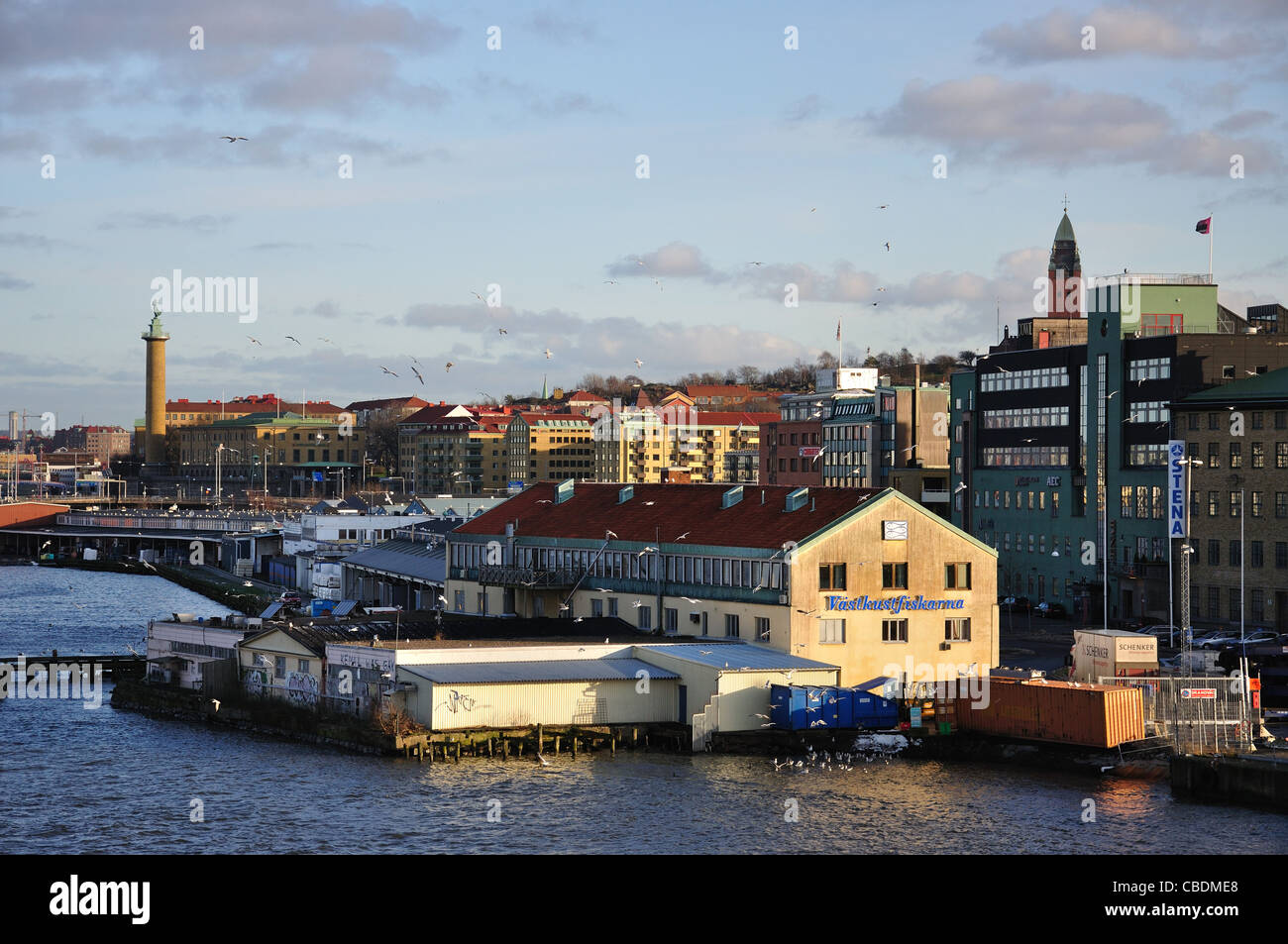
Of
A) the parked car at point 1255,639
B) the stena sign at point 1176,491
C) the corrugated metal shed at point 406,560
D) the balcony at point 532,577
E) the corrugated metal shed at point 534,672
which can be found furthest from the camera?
the corrugated metal shed at point 406,560

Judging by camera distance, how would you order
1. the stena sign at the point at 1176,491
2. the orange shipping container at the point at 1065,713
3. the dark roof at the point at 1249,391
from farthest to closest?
the dark roof at the point at 1249,391 < the stena sign at the point at 1176,491 < the orange shipping container at the point at 1065,713

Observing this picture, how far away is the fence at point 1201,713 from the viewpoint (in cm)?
4600

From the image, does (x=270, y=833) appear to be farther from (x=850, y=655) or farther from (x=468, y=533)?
(x=468, y=533)

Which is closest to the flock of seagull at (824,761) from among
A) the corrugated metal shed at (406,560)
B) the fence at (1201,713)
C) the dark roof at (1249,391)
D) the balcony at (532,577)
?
the fence at (1201,713)

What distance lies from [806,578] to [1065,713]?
30.1 ft

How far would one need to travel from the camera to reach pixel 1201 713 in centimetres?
4634

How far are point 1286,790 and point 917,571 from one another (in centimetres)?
1545

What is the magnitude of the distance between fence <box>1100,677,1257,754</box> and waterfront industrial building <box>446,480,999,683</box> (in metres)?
7.51

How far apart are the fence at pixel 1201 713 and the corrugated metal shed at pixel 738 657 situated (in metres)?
8.68

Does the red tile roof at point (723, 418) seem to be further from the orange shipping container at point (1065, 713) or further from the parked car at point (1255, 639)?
the orange shipping container at point (1065, 713)

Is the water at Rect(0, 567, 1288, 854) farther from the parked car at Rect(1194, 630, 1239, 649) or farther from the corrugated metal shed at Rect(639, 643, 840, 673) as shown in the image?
the parked car at Rect(1194, 630, 1239, 649)

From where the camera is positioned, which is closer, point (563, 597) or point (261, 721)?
point (261, 721)
